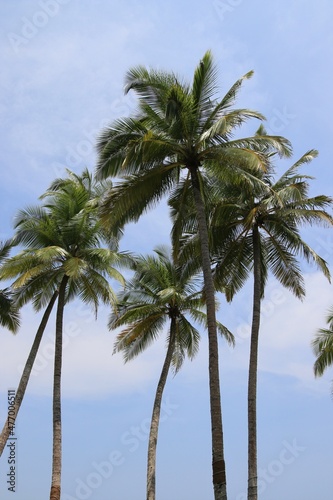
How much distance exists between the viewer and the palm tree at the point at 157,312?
29.6 meters

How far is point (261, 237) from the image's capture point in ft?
78.6

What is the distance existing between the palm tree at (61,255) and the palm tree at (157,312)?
3.30 meters

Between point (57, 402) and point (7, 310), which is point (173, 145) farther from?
point (7, 310)

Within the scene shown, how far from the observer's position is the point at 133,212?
2045 cm

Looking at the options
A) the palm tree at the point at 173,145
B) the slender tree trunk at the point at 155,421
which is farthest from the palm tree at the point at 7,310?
the palm tree at the point at 173,145

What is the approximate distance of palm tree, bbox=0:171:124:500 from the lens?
24938 mm

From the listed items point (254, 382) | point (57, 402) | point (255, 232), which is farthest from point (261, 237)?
point (57, 402)

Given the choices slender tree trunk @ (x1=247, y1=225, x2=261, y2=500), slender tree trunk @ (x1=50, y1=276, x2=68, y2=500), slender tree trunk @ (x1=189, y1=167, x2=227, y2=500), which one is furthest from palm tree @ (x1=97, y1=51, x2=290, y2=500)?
slender tree trunk @ (x1=50, y1=276, x2=68, y2=500)

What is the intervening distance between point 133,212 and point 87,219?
632cm

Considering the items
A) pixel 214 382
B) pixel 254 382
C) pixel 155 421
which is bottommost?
pixel 214 382

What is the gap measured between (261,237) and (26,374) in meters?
10.8

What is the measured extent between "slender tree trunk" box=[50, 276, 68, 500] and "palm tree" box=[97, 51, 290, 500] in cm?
708

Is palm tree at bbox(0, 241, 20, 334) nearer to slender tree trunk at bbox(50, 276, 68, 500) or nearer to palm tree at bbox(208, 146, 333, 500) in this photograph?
slender tree trunk at bbox(50, 276, 68, 500)

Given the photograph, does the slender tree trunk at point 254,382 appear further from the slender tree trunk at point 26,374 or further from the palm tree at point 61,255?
the slender tree trunk at point 26,374
